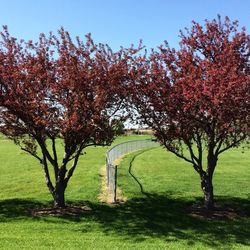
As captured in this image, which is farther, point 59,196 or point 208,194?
point 59,196

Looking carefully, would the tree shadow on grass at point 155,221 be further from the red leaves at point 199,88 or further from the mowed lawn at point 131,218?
the red leaves at point 199,88

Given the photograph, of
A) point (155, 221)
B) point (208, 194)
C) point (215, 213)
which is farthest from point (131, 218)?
point (208, 194)

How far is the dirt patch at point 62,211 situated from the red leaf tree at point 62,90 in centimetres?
231

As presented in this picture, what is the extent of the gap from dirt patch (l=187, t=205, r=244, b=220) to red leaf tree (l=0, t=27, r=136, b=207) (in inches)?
152

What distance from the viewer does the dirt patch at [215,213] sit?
1298 centimetres

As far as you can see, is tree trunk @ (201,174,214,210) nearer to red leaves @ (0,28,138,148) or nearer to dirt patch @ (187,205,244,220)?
dirt patch @ (187,205,244,220)

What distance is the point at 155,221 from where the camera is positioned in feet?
40.3

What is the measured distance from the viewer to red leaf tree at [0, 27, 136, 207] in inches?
498

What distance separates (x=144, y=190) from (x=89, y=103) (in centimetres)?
713

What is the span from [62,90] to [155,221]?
5008 millimetres

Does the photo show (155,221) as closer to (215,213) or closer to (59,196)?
(215,213)

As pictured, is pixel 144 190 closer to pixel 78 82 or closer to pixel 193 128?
pixel 193 128

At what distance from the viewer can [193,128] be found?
13453 mm

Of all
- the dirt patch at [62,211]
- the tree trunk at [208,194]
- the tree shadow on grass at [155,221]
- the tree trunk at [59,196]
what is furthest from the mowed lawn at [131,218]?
the tree trunk at [59,196]
